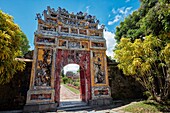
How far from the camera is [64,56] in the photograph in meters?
8.54

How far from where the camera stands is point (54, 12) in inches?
379

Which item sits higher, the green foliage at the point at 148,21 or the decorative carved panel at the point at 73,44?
the green foliage at the point at 148,21

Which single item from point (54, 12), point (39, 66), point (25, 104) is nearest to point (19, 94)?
point (25, 104)

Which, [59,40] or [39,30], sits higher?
[39,30]

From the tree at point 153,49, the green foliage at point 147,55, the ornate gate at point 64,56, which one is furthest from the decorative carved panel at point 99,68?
the green foliage at point 147,55

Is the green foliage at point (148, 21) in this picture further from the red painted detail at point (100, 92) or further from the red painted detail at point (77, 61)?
the red painted detail at point (100, 92)

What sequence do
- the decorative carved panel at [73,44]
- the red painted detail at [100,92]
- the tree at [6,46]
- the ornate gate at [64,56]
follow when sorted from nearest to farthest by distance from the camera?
→ the tree at [6,46] < the ornate gate at [64,56] < the red painted detail at [100,92] < the decorative carved panel at [73,44]

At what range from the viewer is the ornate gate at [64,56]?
7410mm

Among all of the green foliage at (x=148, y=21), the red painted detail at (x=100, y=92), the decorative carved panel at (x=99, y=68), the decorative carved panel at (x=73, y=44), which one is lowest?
the red painted detail at (x=100, y=92)

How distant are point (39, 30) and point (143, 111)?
27.5 ft

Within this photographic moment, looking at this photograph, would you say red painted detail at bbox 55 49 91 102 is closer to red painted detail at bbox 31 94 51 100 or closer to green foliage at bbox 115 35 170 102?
red painted detail at bbox 31 94 51 100

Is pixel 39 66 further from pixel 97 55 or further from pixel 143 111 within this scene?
pixel 143 111

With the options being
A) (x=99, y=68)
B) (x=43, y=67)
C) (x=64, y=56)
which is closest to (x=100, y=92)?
(x=99, y=68)

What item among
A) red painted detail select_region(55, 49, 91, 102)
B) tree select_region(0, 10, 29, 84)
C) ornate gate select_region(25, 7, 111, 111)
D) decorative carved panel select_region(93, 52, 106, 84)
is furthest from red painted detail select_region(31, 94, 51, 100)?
decorative carved panel select_region(93, 52, 106, 84)
